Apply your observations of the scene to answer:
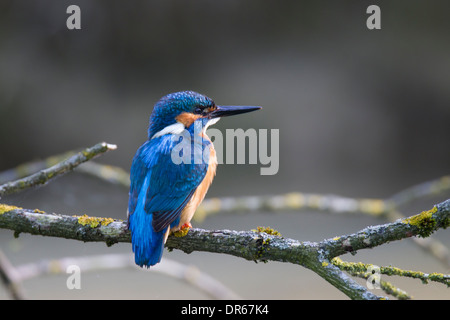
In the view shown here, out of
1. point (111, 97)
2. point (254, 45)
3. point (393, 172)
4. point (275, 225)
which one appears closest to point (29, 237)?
point (111, 97)

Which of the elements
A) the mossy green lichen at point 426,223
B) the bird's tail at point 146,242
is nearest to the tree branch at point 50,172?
the bird's tail at point 146,242

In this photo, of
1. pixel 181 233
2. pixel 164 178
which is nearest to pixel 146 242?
pixel 181 233

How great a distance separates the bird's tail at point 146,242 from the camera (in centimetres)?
156

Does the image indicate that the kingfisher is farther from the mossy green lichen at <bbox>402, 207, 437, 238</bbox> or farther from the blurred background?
the blurred background

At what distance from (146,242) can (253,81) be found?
3.75 meters

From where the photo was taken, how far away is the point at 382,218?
2.45 m

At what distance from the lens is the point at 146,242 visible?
1.57 m

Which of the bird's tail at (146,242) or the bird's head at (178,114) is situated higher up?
A: the bird's head at (178,114)

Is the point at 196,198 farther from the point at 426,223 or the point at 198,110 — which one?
the point at 426,223

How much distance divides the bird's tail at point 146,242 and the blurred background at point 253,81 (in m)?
2.97

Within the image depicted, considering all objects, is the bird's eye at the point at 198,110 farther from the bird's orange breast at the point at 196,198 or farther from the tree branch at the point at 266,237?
the tree branch at the point at 266,237

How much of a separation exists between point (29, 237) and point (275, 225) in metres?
1.97

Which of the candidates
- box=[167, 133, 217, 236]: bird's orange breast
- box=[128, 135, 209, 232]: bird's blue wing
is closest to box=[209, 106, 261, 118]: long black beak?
box=[167, 133, 217, 236]: bird's orange breast

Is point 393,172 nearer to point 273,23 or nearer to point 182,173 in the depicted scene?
point 273,23
